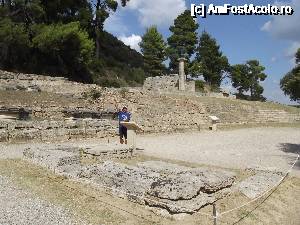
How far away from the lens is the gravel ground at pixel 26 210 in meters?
7.14

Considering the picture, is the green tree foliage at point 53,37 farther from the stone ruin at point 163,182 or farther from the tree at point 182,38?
the stone ruin at point 163,182

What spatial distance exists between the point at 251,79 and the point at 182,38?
780 inches

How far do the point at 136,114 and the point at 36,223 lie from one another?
20.8 m

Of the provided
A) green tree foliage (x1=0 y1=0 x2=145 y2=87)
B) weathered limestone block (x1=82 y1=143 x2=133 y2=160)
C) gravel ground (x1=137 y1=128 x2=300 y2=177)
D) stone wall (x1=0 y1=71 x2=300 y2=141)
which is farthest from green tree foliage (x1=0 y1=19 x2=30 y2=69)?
weathered limestone block (x1=82 y1=143 x2=133 y2=160)

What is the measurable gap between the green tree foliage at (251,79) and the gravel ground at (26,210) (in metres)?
62.9

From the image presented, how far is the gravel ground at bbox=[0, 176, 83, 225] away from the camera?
23.4 feet

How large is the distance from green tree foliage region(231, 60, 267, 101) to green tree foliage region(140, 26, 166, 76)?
14.5 m

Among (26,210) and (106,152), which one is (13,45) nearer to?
(106,152)

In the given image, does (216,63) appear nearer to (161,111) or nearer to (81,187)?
(161,111)

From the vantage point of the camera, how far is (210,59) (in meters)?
60.6

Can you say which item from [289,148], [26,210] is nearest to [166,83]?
[289,148]

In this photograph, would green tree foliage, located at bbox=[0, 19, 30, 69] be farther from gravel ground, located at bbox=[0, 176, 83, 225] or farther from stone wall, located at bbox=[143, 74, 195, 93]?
gravel ground, located at bbox=[0, 176, 83, 225]

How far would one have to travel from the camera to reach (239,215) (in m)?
7.70

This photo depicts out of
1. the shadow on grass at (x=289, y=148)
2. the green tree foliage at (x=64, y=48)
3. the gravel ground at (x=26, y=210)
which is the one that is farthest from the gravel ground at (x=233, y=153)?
the green tree foliage at (x=64, y=48)
